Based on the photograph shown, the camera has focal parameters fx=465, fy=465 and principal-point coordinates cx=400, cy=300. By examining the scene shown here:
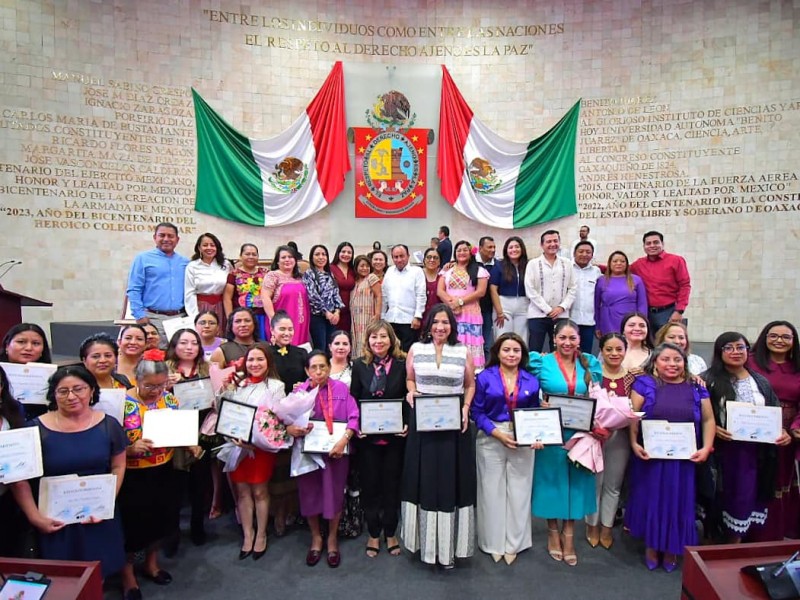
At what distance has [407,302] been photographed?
5500mm

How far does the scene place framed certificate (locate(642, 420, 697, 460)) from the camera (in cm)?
301

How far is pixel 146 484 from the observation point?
2.94m

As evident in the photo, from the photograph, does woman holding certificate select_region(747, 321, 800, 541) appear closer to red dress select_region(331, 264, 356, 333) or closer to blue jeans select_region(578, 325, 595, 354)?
blue jeans select_region(578, 325, 595, 354)

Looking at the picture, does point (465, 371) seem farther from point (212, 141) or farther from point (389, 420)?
point (212, 141)

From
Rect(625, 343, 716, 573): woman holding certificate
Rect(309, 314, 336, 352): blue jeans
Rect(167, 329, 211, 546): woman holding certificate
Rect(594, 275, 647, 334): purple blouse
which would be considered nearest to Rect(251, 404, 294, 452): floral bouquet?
Rect(167, 329, 211, 546): woman holding certificate

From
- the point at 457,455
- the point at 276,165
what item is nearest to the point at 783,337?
the point at 457,455

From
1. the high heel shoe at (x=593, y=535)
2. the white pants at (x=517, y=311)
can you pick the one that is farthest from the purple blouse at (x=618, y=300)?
the high heel shoe at (x=593, y=535)

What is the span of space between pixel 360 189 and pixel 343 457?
7.63 metres

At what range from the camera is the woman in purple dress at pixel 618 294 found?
519cm

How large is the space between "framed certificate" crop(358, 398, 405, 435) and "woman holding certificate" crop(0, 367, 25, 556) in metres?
1.91

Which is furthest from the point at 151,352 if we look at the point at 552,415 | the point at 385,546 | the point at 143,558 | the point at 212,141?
the point at 212,141

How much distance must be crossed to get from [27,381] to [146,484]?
0.96 metres

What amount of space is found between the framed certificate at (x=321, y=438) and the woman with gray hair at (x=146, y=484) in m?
0.73

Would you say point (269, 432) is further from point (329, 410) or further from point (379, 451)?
point (379, 451)
